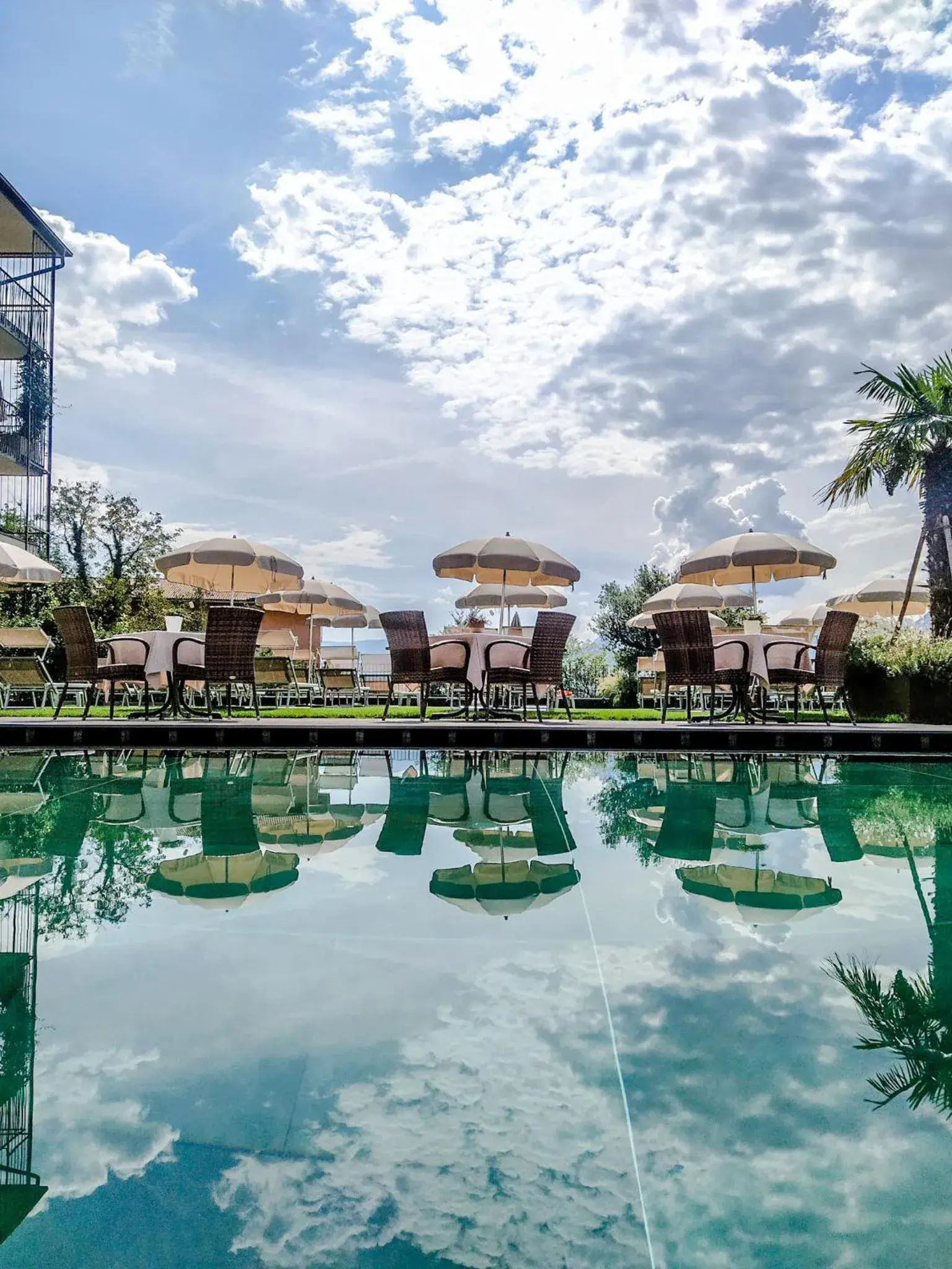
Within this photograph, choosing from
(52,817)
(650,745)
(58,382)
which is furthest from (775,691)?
(58,382)

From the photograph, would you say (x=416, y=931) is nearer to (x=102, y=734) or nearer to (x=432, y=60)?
(x=102, y=734)

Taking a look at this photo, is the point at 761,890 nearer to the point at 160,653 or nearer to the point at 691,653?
the point at 691,653

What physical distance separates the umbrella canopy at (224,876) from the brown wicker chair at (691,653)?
546cm

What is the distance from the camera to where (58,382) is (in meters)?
22.4

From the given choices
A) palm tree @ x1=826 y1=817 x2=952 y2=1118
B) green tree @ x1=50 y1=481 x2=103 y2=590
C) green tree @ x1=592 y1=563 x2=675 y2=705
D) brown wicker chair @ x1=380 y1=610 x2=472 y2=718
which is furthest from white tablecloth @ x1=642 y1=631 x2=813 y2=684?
green tree @ x1=50 y1=481 x2=103 y2=590

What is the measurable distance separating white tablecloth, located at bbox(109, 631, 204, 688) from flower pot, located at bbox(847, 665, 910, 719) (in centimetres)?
745

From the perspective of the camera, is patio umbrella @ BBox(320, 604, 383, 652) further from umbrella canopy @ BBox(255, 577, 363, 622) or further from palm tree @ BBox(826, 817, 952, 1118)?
palm tree @ BBox(826, 817, 952, 1118)

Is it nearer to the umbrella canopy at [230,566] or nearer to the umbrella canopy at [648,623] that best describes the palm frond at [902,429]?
the umbrella canopy at [648,623]

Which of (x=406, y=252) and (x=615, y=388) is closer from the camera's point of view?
(x=406, y=252)

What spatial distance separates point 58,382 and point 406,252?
13.2 metres

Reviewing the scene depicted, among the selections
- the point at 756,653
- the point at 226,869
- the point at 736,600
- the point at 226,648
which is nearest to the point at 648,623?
the point at 736,600

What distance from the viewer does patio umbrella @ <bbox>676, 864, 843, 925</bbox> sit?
2.28 meters

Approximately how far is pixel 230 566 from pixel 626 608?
14.7 m

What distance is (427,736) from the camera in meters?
7.32
